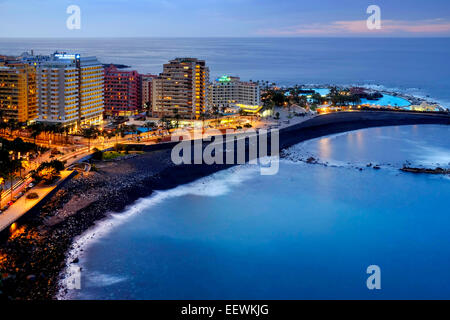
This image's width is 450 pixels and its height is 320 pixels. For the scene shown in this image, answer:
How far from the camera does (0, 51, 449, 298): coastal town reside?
53.5 feet

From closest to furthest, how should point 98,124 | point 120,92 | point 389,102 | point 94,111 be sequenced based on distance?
point 98,124 → point 94,111 → point 120,92 → point 389,102

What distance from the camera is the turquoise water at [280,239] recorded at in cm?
1316

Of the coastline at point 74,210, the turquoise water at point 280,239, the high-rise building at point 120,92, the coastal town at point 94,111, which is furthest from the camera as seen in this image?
the high-rise building at point 120,92

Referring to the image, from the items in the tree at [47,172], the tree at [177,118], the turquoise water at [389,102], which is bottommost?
the tree at [47,172]

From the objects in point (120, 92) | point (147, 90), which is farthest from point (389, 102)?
point (120, 92)

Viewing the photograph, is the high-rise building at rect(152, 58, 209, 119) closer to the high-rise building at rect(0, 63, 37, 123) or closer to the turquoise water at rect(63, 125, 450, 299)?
the high-rise building at rect(0, 63, 37, 123)

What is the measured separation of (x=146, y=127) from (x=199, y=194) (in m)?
12.8

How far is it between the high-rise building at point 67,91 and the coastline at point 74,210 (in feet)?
26.4

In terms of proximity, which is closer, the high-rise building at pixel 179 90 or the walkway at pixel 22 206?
the walkway at pixel 22 206

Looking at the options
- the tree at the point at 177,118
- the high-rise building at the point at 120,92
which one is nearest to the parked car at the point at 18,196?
the tree at the point at 177,118

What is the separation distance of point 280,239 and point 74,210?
7.45 metres

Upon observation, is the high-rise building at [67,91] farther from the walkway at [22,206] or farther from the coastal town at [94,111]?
the walkway at [22,206]

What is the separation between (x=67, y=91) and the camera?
1212 inches

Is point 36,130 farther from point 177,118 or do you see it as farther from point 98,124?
point 177,118
